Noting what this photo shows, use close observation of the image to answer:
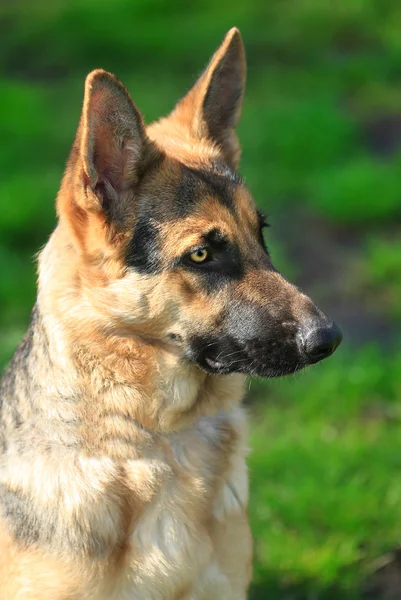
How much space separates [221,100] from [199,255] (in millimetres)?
952

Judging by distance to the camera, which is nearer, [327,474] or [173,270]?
[173,270]

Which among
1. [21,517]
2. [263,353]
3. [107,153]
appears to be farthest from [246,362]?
[21,517]

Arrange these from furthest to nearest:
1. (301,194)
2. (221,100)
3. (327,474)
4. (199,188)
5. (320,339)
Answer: (301,194) < (327,474) < (221,100) < (199,188) < (320,339)

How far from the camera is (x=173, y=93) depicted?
36.4ft

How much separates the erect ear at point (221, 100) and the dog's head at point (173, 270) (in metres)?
0.51

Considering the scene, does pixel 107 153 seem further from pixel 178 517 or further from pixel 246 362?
pixel 178 517

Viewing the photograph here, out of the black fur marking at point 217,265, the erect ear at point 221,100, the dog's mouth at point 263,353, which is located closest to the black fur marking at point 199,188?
the black fur marking at point 217,265

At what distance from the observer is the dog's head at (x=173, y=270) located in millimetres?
3611

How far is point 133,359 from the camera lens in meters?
3.67

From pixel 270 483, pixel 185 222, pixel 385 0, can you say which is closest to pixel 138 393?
pixel 185 222

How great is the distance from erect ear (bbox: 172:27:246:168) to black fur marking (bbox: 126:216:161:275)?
0.75 metres

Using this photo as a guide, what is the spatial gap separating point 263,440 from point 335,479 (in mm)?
A: 639

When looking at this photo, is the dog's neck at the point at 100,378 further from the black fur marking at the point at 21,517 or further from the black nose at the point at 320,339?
the black nose at the point at 320,339

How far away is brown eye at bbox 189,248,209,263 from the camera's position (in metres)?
3.65
